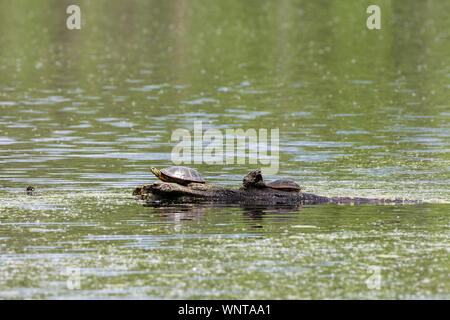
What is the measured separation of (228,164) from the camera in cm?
2742

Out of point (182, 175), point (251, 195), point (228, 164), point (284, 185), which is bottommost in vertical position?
point (251, 195)

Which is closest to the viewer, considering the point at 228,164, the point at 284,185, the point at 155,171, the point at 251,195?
the point at 251,195

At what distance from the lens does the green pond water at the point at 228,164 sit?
50.3 feet

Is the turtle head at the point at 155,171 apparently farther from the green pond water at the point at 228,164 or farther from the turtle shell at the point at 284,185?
the turtle shell at the point at 284,185

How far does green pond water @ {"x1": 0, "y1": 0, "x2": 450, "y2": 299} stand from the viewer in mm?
15328

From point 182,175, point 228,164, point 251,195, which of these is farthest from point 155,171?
point 228,164

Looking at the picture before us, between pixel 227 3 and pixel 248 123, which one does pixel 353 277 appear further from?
pixel 227 3

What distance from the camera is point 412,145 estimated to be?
1192 inches

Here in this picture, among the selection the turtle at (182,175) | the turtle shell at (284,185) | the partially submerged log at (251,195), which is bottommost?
the partially submerged log at (251,195)

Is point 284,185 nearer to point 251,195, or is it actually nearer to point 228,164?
point 251,195

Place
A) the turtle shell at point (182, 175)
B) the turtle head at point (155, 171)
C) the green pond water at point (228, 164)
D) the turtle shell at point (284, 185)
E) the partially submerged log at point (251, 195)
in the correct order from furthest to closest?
the turtle head at point (155, 171) → the turtle shell at point (182, 175) → the turtle shell at point (284, 185) → the partially submerged log at point (251, 195) → the green pond water at point (228, 164)

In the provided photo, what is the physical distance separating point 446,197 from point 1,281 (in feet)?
35.0

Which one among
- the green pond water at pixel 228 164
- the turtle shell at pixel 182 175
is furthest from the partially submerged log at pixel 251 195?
the green pond water at pixel 228 164
